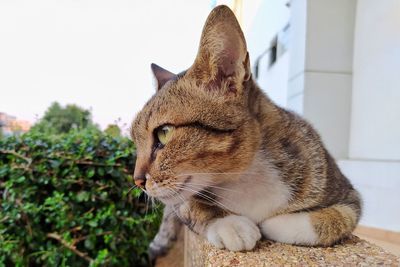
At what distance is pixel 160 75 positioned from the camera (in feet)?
3.84

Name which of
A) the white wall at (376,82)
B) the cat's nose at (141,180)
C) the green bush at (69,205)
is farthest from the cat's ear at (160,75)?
the white wall at (376,82)

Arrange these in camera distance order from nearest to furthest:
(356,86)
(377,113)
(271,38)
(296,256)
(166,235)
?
(296,256) → (166,235) → (377,113) → (356,86) → (271,38)

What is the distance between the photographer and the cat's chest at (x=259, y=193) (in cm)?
86

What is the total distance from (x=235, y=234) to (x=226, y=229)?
3 centimetres

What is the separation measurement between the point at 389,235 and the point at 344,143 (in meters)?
0.82

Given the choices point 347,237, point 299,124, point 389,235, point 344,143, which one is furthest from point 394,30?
point 347,237

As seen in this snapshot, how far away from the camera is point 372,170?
8.34 ft

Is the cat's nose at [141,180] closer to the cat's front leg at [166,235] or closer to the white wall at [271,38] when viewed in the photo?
the cat's front leg at [166,235]

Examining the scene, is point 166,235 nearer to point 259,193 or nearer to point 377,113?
point 259,193

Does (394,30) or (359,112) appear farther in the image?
(359,112)

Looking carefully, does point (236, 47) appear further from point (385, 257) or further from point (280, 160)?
point (385, 257)

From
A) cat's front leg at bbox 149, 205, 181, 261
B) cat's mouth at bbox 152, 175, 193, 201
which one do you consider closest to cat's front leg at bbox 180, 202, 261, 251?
cat's mouth at bbox 152, 175, 193, 201

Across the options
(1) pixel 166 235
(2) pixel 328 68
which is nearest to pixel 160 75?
(1) pixel 166 235

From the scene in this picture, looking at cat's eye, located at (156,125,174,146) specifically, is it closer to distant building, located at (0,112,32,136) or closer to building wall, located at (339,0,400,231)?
distant building, located at (0,112,32,136)
